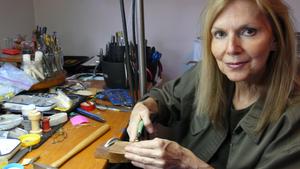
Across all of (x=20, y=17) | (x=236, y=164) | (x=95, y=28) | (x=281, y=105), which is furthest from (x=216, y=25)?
(x=20, y=17)

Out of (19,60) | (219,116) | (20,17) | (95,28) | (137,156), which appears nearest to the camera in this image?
(137,156)

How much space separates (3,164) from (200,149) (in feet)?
2.09

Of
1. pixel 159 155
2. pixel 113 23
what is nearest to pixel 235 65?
pixel 159 155

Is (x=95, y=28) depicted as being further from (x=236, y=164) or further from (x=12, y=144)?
(x=236, y=164)

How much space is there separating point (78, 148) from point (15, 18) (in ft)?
3.64

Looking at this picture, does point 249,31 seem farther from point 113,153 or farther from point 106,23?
point 106,23

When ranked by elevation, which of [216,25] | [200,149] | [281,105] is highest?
[216,25]

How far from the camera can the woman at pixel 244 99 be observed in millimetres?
838

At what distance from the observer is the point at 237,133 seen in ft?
3.22

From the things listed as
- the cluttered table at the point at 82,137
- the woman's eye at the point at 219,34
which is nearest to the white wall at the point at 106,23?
the cluttered table at the point at 82,137

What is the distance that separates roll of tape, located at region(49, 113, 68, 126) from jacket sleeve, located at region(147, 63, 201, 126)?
34cm

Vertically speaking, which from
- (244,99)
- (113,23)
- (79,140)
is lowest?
(79,140)

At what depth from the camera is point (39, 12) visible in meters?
1.92

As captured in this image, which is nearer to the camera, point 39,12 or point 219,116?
point 219,116
